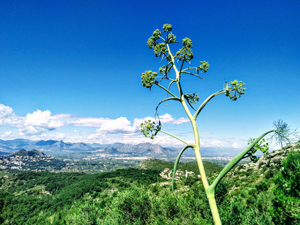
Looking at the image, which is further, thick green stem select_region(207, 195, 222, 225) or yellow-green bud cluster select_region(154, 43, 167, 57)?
yellow-green bud cluster select_region(154, 43, 167, 57)

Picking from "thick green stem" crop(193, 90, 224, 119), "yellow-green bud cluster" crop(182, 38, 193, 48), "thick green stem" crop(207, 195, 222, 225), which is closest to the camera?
"thick green stem" crop(207, 195, 222, 225)

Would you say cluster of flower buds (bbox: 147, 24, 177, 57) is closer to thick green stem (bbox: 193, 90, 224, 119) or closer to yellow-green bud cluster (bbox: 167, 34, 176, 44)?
yellow-green bud cluster (bbox: 167, 34, 176, 44)

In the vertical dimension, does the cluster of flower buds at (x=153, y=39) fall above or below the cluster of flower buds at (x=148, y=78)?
above


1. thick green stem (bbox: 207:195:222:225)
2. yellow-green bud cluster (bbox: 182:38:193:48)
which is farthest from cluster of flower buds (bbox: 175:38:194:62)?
thick green stem (bbox: 207:195:222:225)

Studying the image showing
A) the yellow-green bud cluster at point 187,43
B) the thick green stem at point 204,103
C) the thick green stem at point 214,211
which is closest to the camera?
the thick green stem at point 214,211

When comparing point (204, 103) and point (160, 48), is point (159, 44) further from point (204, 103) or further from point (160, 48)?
point (204, 103)

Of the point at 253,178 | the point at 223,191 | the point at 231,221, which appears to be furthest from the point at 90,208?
the point at 253,178

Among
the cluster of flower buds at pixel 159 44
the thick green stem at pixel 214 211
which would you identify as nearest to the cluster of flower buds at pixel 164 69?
the cluster of flower buds at pixel 159 44

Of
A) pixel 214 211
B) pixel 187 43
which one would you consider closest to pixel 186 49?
pixel 187 43

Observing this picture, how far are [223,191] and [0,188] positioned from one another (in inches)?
10267

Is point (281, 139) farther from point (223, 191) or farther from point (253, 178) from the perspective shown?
point (253, 178)

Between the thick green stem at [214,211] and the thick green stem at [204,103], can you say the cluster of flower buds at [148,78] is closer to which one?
the thick green stem at [204,103]

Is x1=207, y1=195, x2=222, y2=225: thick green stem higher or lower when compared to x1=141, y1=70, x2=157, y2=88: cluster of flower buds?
lower

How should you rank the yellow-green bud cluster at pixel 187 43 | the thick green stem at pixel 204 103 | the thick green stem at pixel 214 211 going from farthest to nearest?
the yellow-green bud cluster at pixel 187 43, the thick green stem at pixel 204 103, the thick green stem at pixel 214 211
